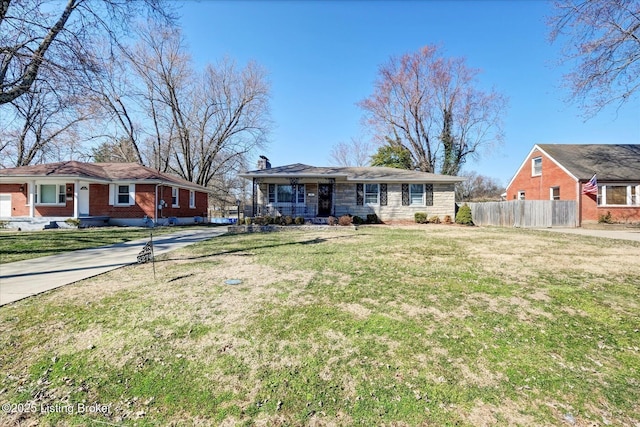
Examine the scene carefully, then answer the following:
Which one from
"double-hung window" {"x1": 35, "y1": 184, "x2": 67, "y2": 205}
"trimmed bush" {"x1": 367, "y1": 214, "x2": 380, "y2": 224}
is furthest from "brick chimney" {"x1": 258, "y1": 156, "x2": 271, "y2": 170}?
"double-hung window" {"x1": 35, "y1": 184, "x2": 67, "y2": 205}

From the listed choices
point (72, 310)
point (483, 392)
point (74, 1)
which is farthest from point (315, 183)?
point (483, 392)

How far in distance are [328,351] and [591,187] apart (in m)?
22.8

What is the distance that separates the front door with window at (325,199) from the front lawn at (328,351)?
13.3 meters

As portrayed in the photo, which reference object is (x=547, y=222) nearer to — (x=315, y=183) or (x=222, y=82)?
(x=315, y=183)

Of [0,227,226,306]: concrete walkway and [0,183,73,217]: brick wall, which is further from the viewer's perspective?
[0,183,73,217]: brick wall

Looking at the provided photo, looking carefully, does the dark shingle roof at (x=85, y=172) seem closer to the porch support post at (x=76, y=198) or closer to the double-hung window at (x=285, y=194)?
the porch support post at (x=76, y=198)

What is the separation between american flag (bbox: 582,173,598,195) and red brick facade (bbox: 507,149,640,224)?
24 centimetres

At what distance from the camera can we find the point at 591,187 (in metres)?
18.0

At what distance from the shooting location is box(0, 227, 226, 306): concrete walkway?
464 centimetres

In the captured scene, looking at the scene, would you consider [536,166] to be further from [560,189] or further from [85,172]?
[85,172]

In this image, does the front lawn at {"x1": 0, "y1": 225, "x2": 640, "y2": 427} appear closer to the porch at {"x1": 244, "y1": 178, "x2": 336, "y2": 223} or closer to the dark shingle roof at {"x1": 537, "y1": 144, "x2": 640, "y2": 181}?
the porch at {"x1": 244, "y1": 178, "x2": 336, "y2": 223}

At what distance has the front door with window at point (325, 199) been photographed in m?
18.4

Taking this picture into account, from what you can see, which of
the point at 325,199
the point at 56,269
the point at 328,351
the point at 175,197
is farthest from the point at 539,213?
the point at 175,197

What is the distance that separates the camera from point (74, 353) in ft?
9.32
